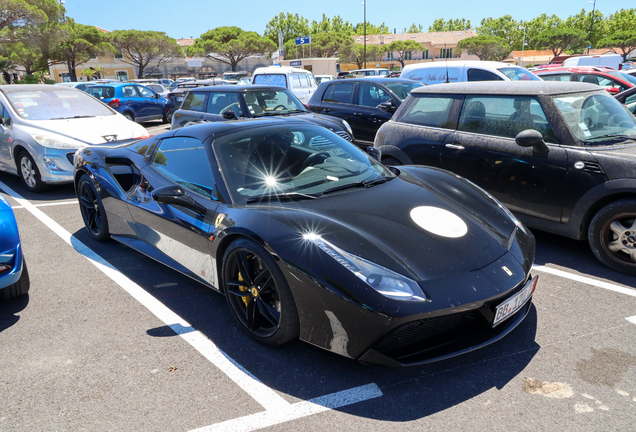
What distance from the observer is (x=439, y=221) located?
287cm

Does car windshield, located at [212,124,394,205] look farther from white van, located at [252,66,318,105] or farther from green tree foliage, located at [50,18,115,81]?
green tree foliage, located at [50,18,115,81]

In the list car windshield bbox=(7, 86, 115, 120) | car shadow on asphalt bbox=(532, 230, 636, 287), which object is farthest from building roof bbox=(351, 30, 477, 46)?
car shadow on asphalt bbox=(532, 230, 636, 287)

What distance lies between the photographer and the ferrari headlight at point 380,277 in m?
2.27

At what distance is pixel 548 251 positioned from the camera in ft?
14.3

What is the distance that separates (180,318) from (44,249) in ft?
7.59

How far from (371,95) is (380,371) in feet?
24.4

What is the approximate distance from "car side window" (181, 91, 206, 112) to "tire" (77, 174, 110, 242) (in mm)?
4364

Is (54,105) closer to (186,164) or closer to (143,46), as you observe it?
(186,164)

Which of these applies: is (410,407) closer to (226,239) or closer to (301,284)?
(301,284)

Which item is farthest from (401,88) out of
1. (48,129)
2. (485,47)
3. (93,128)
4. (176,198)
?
(485,47)

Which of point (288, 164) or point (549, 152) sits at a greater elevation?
point (288, 164)

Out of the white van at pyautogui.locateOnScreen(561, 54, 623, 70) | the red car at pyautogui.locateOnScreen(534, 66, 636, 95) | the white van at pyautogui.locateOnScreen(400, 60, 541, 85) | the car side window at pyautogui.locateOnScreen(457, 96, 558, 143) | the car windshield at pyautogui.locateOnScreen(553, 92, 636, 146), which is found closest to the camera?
the car windshield at pyautogui.locateOnScreen(553, 92, 636, 146)

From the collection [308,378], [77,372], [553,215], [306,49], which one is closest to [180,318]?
[77,372]

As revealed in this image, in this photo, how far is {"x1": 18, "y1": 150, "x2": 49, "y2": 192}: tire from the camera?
266 inches
